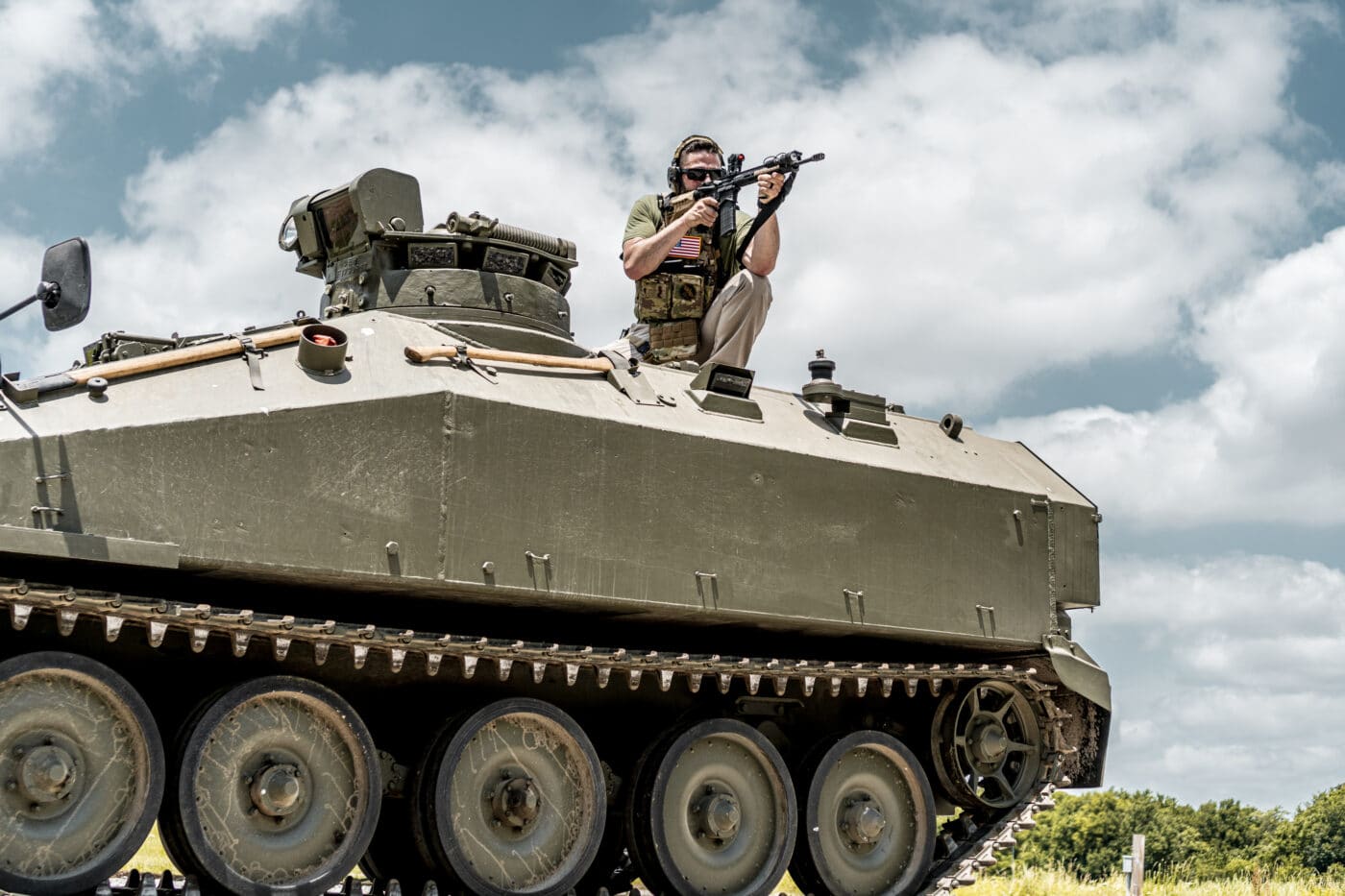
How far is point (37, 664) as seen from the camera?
27.5 ft

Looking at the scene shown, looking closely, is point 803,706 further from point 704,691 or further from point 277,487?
point 277,487

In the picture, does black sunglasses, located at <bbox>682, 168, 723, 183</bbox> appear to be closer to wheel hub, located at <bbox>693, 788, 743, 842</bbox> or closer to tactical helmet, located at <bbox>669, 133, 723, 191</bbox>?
tactical helmet, located at <bbox>669, 133, 723, 191</bbox>

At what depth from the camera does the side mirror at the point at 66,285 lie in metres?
7.58

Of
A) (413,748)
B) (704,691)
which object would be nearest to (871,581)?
(704,691)

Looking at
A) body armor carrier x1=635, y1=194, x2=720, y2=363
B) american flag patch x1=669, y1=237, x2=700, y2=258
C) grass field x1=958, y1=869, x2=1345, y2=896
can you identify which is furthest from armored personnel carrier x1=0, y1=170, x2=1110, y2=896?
grass field x1=958, y1=869, x2=1345, y2=896

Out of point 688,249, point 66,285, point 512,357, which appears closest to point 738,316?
point 688,249

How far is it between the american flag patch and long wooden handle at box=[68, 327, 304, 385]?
508 cm

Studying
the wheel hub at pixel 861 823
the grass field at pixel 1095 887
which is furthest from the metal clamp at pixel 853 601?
the grass field at pixel 1095 887

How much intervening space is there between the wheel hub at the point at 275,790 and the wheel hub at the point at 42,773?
45.0 inches

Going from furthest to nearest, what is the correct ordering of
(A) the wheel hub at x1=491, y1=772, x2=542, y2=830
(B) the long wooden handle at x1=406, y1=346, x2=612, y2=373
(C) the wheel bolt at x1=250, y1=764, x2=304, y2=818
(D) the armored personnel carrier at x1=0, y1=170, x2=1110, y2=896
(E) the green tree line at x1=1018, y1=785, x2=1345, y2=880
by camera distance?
1. (E) the green tree line at x1=1018, y1=785, x2=1345, y2=880
2. (A) the wheel hub at x1=491, y1=772, x2=542, y2=830
3. (B) the long wooden handle at x1=406, y1=346, x2=612, y2=373
4. (C) the wheel bolt at x1=250, y1=764, x2=304, y2=818
5. (D) the armored personnel carrier at x1=0, y1=170, x2=1110, y2=896

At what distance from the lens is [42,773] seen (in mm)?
8305

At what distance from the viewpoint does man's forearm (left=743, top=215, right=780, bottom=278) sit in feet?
45.6

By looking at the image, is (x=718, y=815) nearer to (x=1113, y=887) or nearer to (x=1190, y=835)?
(x=1113, y=887)

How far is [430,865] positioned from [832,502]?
3754 mm
